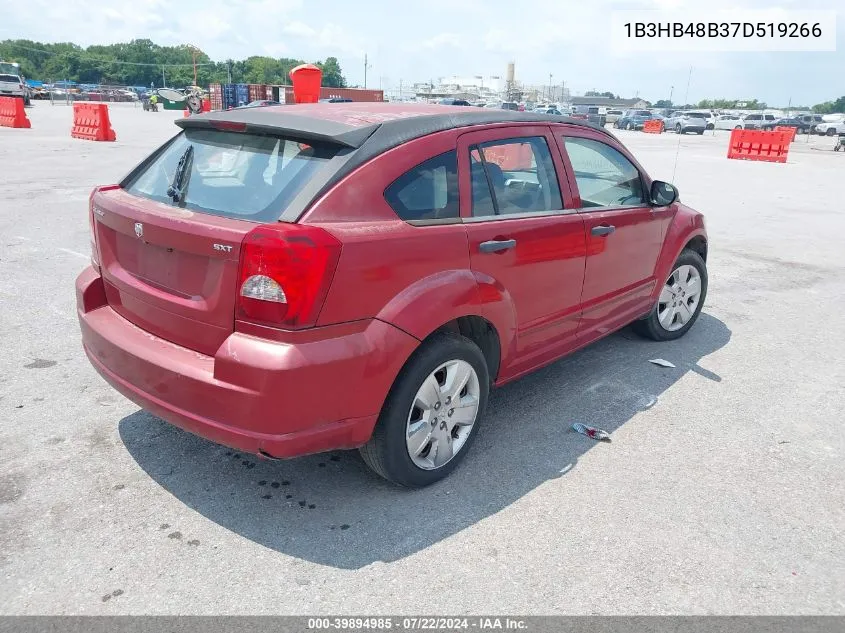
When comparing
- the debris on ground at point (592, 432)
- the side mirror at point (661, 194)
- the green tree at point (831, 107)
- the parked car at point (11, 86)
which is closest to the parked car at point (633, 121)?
the parked car at point (11, 86)

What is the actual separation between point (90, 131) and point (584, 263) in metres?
21.3

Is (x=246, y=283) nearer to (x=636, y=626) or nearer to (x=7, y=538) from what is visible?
(x=7, y=538)

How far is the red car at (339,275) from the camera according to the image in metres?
2.60

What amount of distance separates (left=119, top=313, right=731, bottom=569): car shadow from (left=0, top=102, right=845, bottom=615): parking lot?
0.04ft

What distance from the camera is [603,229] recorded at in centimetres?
410

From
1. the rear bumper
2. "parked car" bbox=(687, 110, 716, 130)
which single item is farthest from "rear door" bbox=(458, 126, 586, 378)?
"parked car" bbox=(687, 110, 716, 130)

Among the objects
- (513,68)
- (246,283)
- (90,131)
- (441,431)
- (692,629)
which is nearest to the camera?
(692,629)

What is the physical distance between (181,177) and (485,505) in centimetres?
211

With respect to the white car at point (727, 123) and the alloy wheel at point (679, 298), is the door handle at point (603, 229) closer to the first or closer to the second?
the alloy wheel at point (679, 298)

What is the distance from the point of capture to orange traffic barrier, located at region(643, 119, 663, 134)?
4781 cm

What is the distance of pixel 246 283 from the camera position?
260cm

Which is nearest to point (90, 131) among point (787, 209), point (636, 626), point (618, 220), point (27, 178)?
point (27, 178)

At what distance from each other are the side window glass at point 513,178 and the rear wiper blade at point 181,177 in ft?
4.51

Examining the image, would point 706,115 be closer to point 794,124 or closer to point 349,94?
point 794,124
